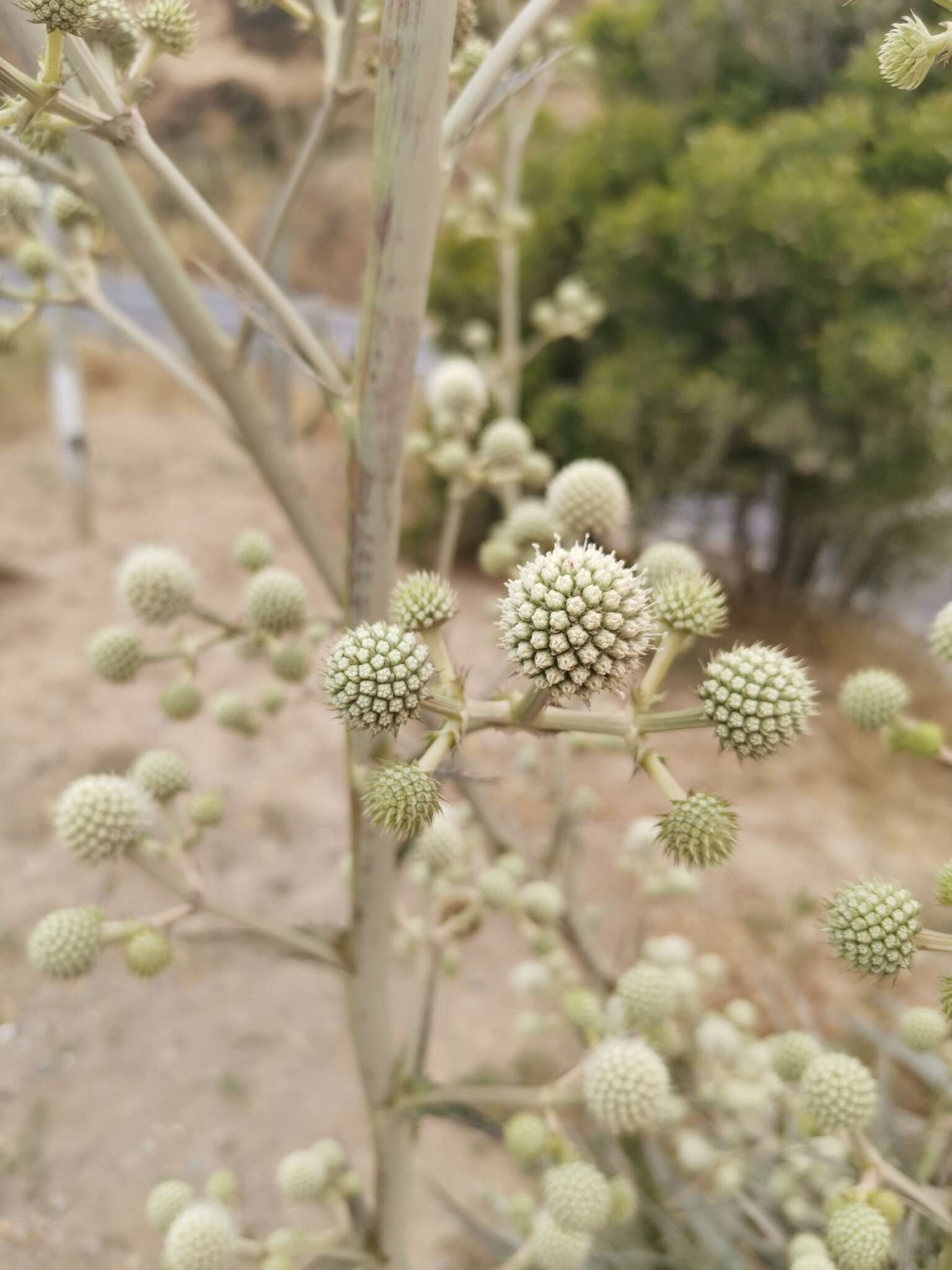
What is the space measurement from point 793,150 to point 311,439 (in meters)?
4.79

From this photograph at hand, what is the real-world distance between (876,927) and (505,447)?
1250mm

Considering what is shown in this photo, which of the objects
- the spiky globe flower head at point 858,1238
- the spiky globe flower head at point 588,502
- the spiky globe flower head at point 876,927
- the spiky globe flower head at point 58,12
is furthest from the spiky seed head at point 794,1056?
the spiky globe flower head at point 58,12

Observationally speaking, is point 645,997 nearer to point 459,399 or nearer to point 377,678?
point 377,678

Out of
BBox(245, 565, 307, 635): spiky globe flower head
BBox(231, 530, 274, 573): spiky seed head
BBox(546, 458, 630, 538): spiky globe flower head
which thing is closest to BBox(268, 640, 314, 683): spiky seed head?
BBox(245, 565, 307, 635): spiky globe flower head

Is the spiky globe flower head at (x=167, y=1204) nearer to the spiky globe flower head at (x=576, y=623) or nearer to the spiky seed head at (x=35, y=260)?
the spiky globe flower head at (x=576, y=623)

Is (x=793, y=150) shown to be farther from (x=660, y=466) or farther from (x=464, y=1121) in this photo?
(x=464, y=1121)

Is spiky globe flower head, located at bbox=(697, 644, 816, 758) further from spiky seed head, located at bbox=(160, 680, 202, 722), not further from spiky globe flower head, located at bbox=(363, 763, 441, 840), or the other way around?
spiky seed head, located at bbox=(160, 680, 202, 722)

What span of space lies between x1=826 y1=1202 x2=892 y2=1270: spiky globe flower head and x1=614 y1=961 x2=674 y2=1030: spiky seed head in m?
0.44

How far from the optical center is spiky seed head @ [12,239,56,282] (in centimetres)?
147

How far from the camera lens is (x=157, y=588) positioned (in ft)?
4.68

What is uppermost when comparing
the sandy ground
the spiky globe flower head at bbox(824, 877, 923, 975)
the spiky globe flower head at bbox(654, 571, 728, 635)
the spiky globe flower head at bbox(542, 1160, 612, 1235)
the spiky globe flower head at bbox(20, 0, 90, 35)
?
the spiky globe flower head at bbox(20, 0, 90, 35)

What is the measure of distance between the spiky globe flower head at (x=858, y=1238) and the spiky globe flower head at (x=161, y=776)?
3.33ft

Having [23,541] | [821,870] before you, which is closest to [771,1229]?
[821,870]

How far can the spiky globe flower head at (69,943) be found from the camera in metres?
1.19
